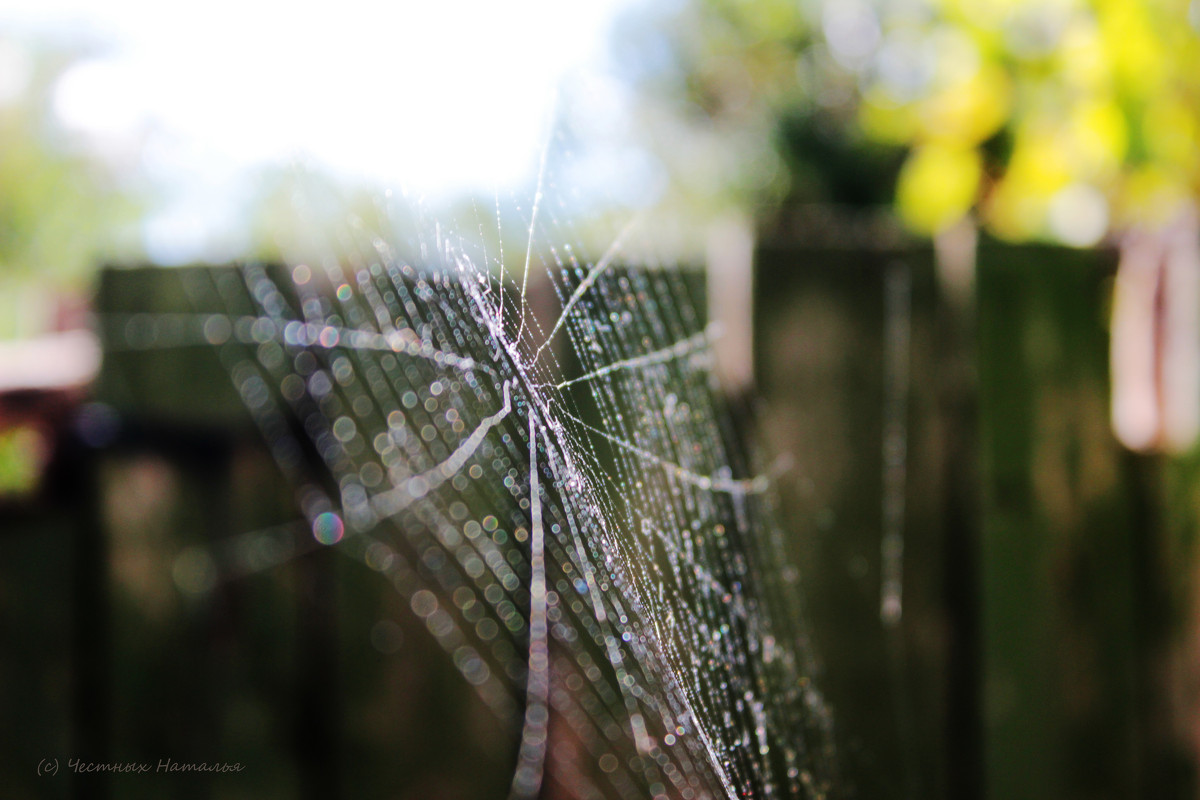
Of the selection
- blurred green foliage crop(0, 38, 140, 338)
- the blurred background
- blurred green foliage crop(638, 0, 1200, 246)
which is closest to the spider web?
the blurred background

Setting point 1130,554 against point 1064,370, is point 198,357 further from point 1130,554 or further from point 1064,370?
point 1130,554

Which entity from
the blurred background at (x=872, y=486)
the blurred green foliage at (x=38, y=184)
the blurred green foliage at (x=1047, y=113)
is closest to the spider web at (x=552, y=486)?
the blurred background at (x=872, y=486)

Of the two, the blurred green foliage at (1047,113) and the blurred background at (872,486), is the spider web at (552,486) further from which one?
the blurred green foliage at (1047,113)

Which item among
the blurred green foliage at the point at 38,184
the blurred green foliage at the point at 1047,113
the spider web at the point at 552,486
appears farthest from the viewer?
the blurred green foliage at the point at 38,184

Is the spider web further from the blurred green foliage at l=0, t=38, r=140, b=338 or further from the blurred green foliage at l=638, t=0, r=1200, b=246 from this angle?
the blurred green foliage at l=0, t=38, r=140, b=338

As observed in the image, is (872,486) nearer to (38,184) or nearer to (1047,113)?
(1047,113)

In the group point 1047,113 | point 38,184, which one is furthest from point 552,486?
point 38,184

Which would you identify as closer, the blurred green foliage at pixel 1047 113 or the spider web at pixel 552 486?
the spider web at pixel 552 486

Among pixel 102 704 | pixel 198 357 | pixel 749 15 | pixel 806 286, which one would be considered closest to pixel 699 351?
pixel 806 286

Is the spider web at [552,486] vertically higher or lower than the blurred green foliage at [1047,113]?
lower
